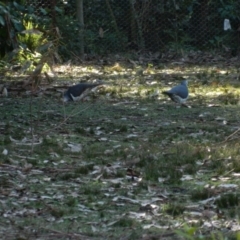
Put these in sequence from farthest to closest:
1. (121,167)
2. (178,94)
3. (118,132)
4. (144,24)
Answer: (144,24) → (178,94) → (118,132) → (121,167)

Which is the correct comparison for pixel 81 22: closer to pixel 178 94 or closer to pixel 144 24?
pixel 144 24

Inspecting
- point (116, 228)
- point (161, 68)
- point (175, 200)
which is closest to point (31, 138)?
point (175, 200)

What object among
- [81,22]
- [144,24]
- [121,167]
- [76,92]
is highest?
[121,167]

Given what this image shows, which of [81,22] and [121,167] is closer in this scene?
[121,167]

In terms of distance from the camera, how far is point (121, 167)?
22.6 ft

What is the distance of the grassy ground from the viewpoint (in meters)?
5.12

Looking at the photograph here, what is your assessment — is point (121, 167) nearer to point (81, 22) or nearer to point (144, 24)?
point (81, 22)

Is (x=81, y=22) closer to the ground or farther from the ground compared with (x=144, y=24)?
farther from the ground

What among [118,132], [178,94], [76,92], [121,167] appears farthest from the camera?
[76,92]

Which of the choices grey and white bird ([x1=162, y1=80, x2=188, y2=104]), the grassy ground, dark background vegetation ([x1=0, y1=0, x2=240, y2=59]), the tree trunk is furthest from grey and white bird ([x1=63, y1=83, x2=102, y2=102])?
the tree trunk

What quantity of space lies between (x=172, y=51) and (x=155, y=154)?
31.6 feet

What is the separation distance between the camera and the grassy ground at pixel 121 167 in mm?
5125

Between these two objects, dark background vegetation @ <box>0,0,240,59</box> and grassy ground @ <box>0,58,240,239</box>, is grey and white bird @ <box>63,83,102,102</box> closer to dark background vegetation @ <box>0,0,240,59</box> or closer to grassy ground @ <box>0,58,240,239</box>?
grassy ground @ <box>0,58,240,239</box>

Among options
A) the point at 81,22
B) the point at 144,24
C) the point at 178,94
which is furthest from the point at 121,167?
the point at 144,24
